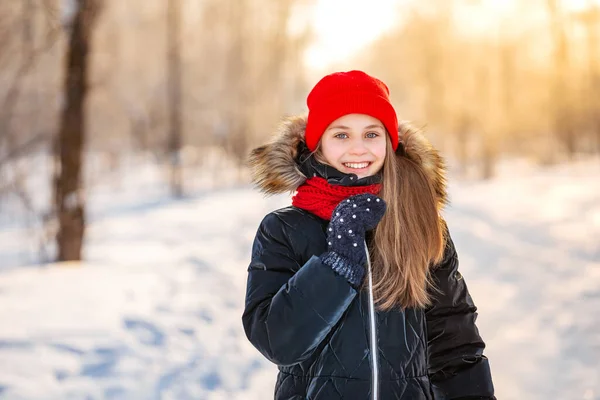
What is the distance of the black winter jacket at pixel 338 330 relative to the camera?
Result: 4.90 feet

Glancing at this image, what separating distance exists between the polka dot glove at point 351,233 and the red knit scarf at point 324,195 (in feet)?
0.38

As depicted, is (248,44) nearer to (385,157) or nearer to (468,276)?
(468,276)

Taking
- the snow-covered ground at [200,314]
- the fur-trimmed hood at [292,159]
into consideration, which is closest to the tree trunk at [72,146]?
the snow-covered ground at [200,314]

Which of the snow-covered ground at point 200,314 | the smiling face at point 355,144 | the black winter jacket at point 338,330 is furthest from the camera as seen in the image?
the snow-covered ground at point 200,314

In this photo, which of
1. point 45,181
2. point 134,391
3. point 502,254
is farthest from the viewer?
point 45,181

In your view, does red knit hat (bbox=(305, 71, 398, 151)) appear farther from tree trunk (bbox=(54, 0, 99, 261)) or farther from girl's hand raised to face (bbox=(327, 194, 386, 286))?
tree trunk (bbox=(54, 0, 99, 261))

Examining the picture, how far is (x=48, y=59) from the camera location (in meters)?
11.2

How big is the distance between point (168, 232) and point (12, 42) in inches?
195

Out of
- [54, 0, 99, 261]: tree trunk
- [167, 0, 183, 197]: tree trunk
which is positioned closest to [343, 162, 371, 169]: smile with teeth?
[54, 0, 99, 261]: tree trunk

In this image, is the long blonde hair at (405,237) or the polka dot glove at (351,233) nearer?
the polka dot glove at (351,233)

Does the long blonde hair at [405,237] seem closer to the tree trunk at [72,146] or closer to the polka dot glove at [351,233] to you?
the polka dot glove at [351,233]

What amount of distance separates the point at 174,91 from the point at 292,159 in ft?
59.4

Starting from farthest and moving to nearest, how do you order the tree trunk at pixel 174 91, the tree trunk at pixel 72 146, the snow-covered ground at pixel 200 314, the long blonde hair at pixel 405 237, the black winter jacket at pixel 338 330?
the tree trunk at pixel 174 91 → the tree trunk at pixel 72 146 → the snow-covered ground at pixel 200 314 → the long blonde hair at pixel 405 237 → the black winter jacket at pixel 338 330

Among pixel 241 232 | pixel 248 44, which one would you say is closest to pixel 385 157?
pixel 241 232
